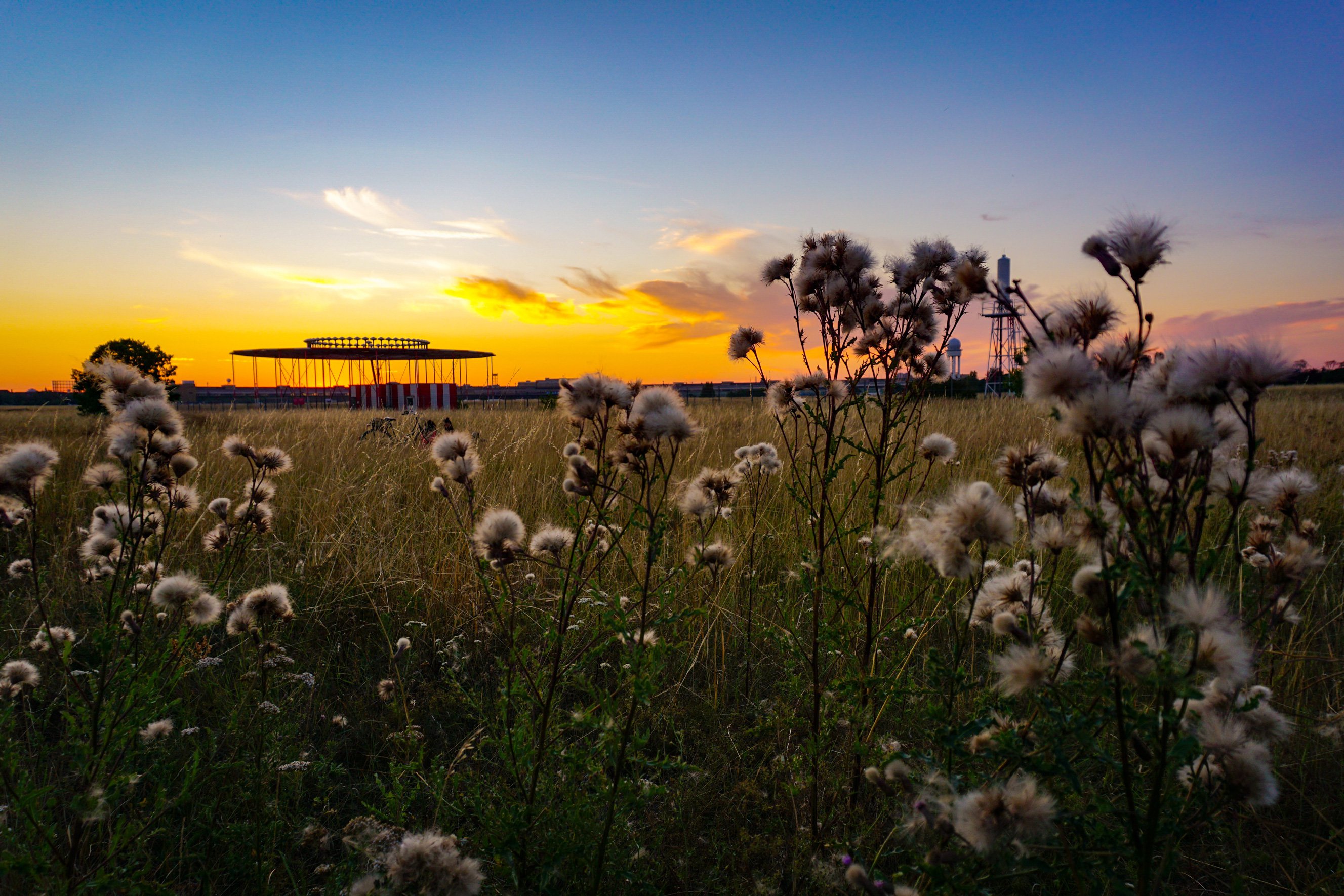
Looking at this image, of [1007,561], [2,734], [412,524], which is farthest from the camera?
[412,524]

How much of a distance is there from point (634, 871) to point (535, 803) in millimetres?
356

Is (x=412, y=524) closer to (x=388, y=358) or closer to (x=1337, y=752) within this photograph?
(x=1337, y=752)

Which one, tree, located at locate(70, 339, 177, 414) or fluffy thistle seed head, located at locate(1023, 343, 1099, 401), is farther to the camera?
tree, located at locate(70, 339, 177, 414)

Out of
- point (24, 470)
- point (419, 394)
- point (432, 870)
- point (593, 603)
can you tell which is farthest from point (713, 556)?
point (419, 394)

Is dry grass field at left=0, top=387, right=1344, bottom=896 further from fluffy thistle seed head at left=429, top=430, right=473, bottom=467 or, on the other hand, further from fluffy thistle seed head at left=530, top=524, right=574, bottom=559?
fluffy thistle seed head at left=429, top=430, right=473, bottom=467

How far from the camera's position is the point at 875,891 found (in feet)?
4.49

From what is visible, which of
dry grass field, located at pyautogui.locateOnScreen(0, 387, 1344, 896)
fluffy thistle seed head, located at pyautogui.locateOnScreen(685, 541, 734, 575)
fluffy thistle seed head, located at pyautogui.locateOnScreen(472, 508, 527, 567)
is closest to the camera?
fluffy thistle seed head, located at pyautogui.locateOnScreen(472, 508, 527, 567)

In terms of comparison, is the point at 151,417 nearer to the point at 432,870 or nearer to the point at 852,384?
the point at 432,870

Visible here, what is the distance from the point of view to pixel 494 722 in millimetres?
2211

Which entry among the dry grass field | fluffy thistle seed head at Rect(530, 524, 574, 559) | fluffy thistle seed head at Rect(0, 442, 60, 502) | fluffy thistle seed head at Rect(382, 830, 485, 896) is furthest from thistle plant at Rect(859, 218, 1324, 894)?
fluffy thistle seed head at Rect(0, 442, 60, 502)

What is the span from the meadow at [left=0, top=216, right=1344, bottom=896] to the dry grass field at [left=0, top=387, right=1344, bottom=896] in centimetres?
2

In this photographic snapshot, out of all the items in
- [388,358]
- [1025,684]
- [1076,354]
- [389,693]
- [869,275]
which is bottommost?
[389,693]

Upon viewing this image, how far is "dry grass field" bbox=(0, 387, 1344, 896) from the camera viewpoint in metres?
1.88

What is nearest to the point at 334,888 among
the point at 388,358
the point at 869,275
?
the point at 869,275
